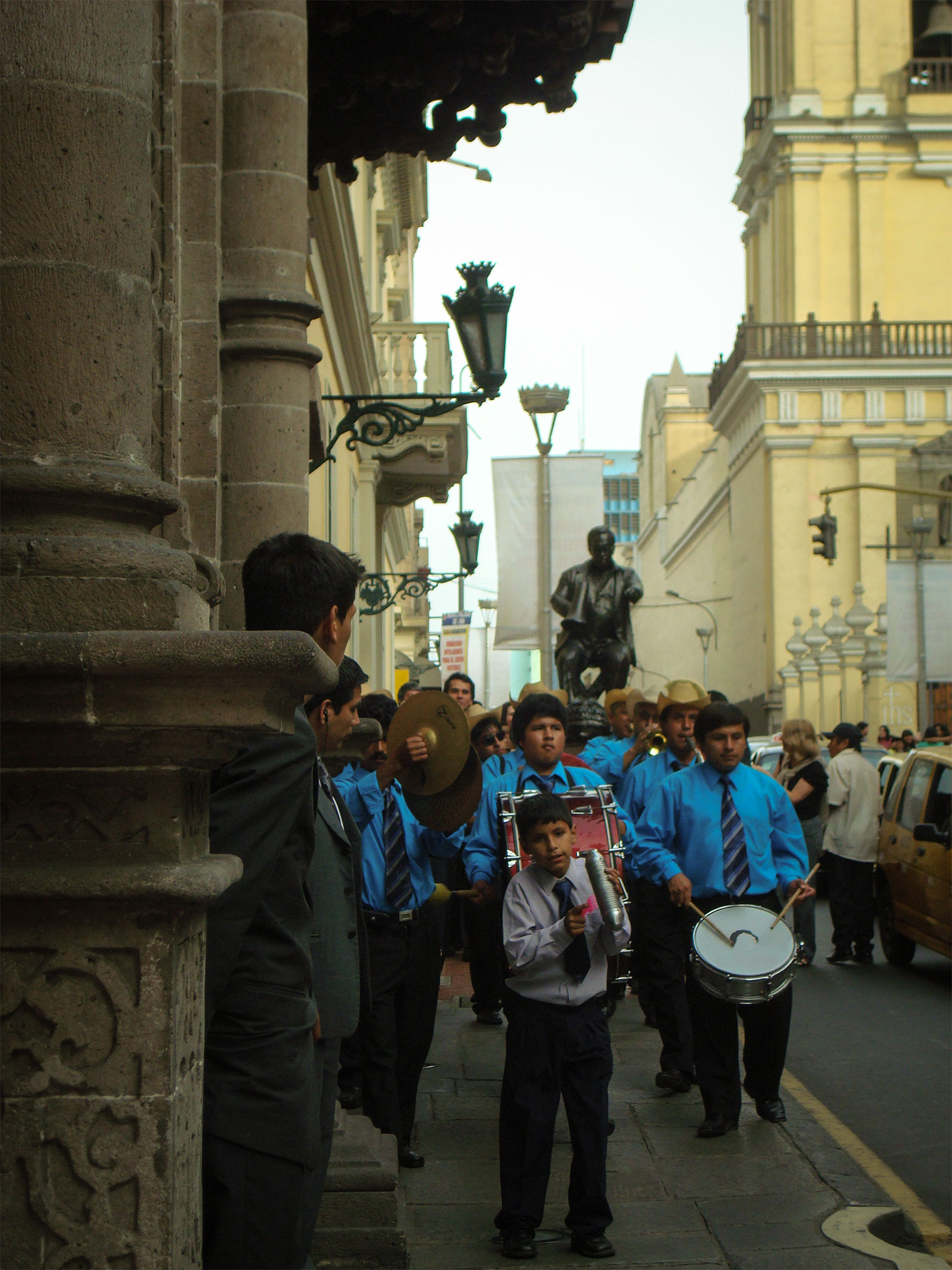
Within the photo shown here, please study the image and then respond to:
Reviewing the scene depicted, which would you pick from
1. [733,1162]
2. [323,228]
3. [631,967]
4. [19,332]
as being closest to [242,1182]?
[19,332]

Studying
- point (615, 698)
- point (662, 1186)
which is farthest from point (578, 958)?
point (615, 698)

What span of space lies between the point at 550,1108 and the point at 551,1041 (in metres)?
0.22

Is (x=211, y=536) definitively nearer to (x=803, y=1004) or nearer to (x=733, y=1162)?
(x=733, y=1162)

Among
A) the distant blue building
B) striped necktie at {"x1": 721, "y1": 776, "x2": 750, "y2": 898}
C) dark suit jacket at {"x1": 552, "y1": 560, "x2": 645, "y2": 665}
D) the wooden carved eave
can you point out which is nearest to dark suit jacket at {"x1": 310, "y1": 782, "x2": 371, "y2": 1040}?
striped necktie at {"x1": 721, "y1": 776, "x2": 750, "y2": 898}

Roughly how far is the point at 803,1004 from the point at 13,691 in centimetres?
990

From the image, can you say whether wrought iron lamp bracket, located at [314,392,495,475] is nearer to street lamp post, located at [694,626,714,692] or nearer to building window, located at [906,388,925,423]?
building window, located at [906,388,925,423]

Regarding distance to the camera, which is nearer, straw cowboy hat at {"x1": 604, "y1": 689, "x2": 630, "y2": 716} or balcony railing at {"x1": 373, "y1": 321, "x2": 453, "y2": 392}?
straw cowboy hat at {"x1": 604, "y1": 689, "x2": 630, "y2": 716}

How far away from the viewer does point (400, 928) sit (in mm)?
6527

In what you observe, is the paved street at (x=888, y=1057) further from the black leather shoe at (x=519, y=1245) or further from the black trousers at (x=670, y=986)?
the black leather shoe at (x=519, y=1245)

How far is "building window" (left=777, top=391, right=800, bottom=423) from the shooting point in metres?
50.6

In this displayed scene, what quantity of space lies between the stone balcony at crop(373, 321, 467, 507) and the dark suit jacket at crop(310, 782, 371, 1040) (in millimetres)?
14449

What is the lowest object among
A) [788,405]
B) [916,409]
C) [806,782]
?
[806,782]

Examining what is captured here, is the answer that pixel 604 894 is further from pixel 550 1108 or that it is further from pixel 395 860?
pixel 395 860

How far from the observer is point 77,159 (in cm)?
273
